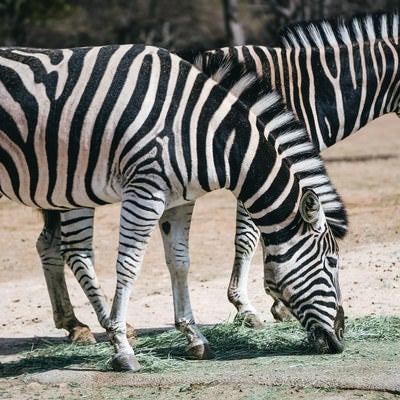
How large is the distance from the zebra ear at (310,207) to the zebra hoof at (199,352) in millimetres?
1186

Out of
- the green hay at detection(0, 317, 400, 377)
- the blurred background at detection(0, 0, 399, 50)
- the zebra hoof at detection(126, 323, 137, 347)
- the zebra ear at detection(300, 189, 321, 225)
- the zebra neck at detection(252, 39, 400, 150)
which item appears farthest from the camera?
the blurred background at detection(0, 0, 399, 50)

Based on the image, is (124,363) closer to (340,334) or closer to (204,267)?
(340,334)

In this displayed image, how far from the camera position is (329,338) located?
671cm

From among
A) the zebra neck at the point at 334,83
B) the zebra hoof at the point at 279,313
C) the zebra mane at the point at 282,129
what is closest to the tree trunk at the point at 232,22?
the zebra neck at the point at 334,83

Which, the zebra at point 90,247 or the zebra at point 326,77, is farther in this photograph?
the zebra at point 326,77

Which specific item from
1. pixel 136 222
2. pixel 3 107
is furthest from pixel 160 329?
pixel 3 107

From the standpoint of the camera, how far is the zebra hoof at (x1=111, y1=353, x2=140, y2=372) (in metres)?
6.69

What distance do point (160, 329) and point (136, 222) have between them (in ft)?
6.10

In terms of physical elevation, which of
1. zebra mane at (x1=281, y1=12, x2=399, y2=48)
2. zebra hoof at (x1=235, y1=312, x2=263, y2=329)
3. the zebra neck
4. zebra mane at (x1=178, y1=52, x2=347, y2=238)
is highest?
zebra mane at (x1=281, y1=12, x2=399, y2=48)

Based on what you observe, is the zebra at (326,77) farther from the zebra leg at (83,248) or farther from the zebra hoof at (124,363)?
the zebra hoof at (124,363)

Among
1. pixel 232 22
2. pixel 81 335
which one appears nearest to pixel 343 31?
pixel 81 335

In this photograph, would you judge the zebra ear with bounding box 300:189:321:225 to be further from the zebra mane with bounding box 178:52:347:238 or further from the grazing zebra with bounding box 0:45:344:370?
the zebra mane with bounding box 178:52:347:238

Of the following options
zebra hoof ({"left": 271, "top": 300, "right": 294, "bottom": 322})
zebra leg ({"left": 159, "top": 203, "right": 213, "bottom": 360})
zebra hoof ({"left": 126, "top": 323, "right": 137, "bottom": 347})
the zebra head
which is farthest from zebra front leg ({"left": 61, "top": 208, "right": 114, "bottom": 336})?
the zebra head

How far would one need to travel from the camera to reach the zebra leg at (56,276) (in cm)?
805
